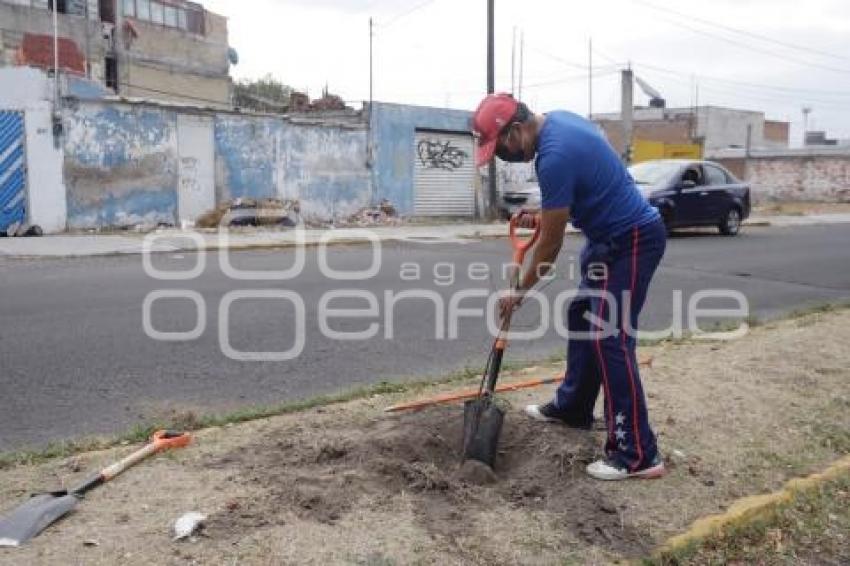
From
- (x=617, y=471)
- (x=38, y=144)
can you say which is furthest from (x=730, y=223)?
(x=617, y=471)

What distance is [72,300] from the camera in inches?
351

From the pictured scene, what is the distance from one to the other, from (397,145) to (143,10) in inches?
953

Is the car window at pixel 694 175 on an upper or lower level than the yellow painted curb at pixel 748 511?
upper

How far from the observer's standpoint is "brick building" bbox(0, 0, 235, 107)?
35.2m

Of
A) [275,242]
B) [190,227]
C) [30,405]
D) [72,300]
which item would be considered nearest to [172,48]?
[190,227]

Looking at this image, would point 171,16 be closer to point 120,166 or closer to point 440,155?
point 440,155

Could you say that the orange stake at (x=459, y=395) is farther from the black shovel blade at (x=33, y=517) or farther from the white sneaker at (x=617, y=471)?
the black shovel blade at (x=33, y=517)

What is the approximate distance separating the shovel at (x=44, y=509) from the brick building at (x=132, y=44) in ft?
102

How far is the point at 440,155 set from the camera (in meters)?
24.2

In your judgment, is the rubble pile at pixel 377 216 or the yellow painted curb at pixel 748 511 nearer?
the yellow painted curb at pixel 748 511

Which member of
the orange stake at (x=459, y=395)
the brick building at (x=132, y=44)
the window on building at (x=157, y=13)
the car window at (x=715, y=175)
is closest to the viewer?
the orange stake at (x=459, y=395)

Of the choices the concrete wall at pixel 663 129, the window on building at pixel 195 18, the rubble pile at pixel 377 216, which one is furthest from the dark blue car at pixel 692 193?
the concrete wall at pixel 663 129

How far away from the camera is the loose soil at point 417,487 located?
3229 mm

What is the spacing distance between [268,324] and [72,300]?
254 centimetres
